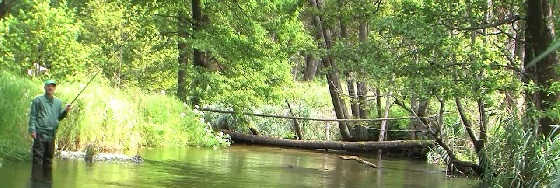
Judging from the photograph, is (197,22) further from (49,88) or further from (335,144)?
(49,88)

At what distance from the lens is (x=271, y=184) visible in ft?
36.6

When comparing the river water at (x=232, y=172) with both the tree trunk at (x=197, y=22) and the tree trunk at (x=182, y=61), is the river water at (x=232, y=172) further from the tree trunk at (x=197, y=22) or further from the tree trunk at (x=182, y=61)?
the tree trunk at (x=197, y=22)

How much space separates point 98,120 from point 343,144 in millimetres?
8847

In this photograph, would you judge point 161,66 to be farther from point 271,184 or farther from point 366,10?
point 271,184

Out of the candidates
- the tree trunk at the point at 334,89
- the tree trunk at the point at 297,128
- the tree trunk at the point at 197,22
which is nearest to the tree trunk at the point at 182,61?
the tree trunk at the point at 197,22

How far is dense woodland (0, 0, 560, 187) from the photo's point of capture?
1027 cm

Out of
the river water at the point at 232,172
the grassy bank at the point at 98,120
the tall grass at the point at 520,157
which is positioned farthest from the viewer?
the grassy bank at the point at 98,120

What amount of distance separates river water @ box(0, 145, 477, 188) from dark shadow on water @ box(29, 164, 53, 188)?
18 mm

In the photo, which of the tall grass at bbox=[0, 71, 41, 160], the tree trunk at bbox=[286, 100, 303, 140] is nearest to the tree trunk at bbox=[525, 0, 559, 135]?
the tall grass at bbox=[0, 71, 41, 160]

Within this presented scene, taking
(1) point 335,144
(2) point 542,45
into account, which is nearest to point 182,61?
(1) point 335,144

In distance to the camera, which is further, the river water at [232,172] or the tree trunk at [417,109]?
the tree trunk at [417,109]

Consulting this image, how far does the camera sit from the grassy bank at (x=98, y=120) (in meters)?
11.2

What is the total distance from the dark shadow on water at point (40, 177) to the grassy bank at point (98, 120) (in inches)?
51.9

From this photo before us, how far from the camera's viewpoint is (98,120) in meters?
12.7
